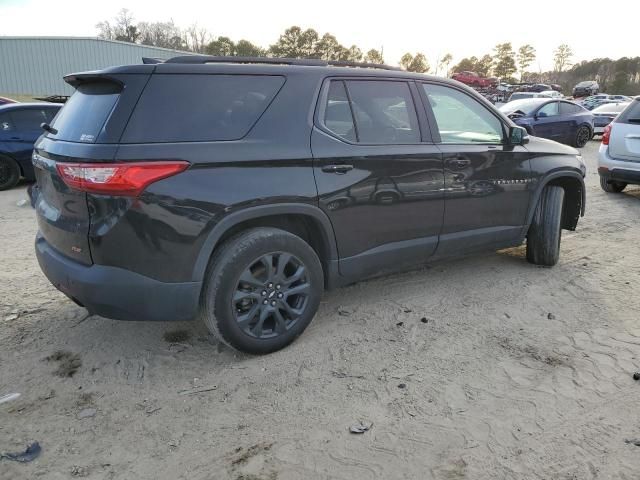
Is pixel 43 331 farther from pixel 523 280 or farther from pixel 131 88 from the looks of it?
pixel 523 280

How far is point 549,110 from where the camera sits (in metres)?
14.5

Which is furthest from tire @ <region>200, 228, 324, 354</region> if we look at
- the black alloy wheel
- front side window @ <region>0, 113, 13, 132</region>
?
front side window @ <region>0, 113, 13, 132</region>

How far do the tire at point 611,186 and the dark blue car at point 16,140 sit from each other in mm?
9595

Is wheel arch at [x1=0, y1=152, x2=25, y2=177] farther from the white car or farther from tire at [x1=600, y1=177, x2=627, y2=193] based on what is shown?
tire at [x1=600, y1=177, x2=627, y2=193]

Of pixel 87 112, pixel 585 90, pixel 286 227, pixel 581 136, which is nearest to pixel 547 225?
pixel 286 227

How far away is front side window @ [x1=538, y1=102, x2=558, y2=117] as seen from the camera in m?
14.2

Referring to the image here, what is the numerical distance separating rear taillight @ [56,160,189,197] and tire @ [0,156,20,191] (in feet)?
24.9

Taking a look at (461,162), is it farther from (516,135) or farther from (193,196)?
(193,196)

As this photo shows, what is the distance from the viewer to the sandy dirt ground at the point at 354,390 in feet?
7.90

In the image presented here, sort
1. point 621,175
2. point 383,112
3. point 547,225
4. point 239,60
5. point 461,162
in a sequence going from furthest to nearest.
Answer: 1. point 621,175
2. point 547,225
3. point 461,162
4. point 383,112
5. point 239,60

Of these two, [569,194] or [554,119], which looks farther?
[554,119]

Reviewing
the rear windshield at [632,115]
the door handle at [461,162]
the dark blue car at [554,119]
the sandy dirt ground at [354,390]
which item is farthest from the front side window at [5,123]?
the dark blue car at [554,119]

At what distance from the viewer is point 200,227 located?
9.32 feet

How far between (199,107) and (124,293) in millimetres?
1119
